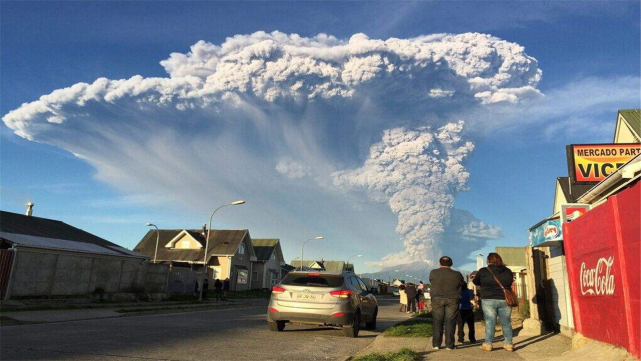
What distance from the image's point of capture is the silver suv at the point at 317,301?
1065 centimetres

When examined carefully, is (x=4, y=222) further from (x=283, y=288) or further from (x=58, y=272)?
(x=283, y=288)

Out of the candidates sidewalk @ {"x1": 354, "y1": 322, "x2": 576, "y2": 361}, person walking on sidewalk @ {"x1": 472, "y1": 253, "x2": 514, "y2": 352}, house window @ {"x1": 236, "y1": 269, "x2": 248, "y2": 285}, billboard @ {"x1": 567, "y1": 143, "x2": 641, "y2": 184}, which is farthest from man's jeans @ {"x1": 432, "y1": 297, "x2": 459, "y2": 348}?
house window @ {"x1": 236, "y1": 269, "x2": 248, "y2": 285}

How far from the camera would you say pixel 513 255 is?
5275 centimetres

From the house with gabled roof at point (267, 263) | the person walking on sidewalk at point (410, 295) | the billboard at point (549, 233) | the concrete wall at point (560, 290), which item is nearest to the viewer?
the concrete wall at point (560, 290)

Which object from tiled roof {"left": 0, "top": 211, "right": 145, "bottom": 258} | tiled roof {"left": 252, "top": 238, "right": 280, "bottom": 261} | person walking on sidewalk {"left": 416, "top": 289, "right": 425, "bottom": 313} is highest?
tiled roof {"left": 252, "top": 238, "right": 280, "bottom": 261}

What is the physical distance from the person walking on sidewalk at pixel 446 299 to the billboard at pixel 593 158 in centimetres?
732

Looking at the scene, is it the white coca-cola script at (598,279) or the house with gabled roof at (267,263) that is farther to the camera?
the house with gabled roof at (267,263)

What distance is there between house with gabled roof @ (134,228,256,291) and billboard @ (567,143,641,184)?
41.2 m

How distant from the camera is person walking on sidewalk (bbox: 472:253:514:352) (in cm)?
846

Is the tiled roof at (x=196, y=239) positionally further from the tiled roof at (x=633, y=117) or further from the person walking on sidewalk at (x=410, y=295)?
the tiled roof at (x=633, y=117)

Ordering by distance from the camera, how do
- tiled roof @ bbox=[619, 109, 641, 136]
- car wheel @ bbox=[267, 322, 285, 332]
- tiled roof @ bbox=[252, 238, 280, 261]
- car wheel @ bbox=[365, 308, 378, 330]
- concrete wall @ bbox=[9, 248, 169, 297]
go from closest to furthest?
car wheel @ bbox=[267, 322, 285, 332] → car wheel @ bbox=[365, 308, 378, 330] → concrete wall @ bbox=[9, 248, 169, 297] → tiled roof @ bbox=[619, 109, 641, 136] → tiled roof @ bbox=[252, 238, 280, 261]

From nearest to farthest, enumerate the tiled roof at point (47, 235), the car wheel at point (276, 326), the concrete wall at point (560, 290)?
1. the concrete wall at point (560, 290)
2. the car wheel at point (276, 326)
3. the tiled roof at point (47, 235)

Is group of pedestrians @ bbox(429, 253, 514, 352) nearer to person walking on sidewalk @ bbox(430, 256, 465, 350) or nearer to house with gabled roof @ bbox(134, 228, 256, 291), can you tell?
person walking on sidewalk @ bbox(430, 256, 465, 350)

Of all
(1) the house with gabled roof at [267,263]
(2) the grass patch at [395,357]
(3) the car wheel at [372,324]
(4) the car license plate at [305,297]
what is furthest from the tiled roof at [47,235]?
(1) the house with gabled roof at [267,263]
